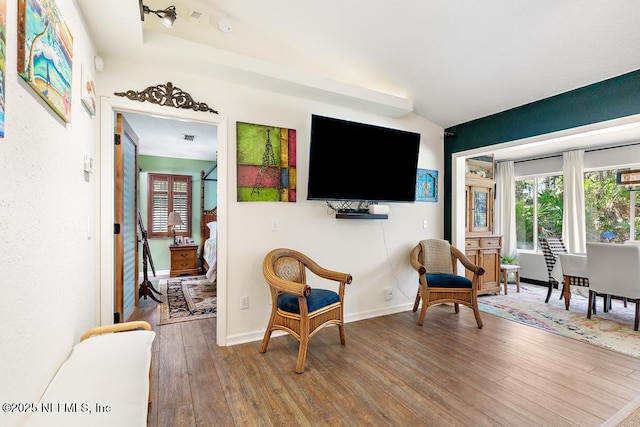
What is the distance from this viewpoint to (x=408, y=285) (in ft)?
13.3

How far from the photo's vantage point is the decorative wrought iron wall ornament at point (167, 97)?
2.54m

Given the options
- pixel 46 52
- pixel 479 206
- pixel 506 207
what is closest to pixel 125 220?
pixel 46 52

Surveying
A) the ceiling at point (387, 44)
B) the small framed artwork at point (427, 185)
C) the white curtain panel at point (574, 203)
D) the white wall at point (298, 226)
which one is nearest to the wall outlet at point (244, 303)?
the white wall at point (298, 226)

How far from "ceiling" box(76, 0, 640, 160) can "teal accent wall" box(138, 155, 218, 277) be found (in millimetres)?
4234

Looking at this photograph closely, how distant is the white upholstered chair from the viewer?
3.32 m

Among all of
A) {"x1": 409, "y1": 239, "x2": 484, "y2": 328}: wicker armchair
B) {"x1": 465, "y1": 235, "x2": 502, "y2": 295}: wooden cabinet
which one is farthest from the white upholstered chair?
{"x1": 409, "y1": 239, "x2": 484, "y2": 328}: wicker armchair

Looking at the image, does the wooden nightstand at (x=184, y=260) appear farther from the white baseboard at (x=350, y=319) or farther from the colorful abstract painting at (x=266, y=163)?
the colorful abstract painting at (x=266, y=163)

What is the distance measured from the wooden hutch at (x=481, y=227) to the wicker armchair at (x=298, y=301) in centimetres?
273

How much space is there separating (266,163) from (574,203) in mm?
5405

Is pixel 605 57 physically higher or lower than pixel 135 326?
higher

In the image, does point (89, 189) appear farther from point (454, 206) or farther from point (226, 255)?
point (454, 206)

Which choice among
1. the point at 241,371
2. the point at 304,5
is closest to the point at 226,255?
the point at 241,371

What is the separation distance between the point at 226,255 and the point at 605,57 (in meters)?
3.76

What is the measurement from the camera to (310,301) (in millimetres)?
2600
